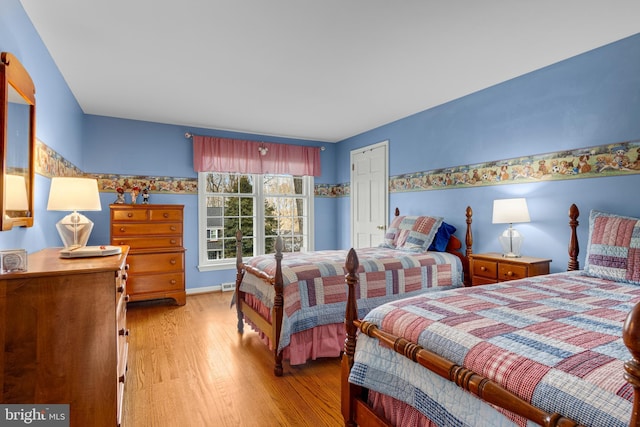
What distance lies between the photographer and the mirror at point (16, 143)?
1.63m

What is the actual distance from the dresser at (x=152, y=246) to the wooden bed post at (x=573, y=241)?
159 inches

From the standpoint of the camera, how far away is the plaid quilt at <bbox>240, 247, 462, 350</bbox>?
2510mm

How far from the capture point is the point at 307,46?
Result: 2535mm

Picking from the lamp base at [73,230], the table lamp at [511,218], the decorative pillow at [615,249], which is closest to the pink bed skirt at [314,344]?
the lamp base at [73,230]

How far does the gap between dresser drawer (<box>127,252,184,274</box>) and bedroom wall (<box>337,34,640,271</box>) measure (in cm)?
309

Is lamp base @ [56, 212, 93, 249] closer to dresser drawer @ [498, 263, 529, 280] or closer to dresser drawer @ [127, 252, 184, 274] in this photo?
dresser drawer @ [127, 252, 184, 274]

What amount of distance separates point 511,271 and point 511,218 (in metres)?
0.46

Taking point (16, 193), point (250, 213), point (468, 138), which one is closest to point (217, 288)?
point (250, 213)

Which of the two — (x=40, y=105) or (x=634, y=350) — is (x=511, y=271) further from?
(x=40, y=105)

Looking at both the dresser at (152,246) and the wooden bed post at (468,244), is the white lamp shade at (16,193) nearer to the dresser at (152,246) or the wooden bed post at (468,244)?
the dresser at (152,246)

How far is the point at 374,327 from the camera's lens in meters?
1.54

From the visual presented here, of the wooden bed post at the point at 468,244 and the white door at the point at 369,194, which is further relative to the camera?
the white door at the point at 369,194

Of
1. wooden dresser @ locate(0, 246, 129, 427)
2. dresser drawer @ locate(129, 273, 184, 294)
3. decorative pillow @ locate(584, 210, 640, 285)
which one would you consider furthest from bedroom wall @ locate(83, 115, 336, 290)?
decorative pillow @ locate(584, 210, 640, 285)

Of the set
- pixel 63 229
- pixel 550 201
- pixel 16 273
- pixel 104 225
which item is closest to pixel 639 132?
pixel 550 201
